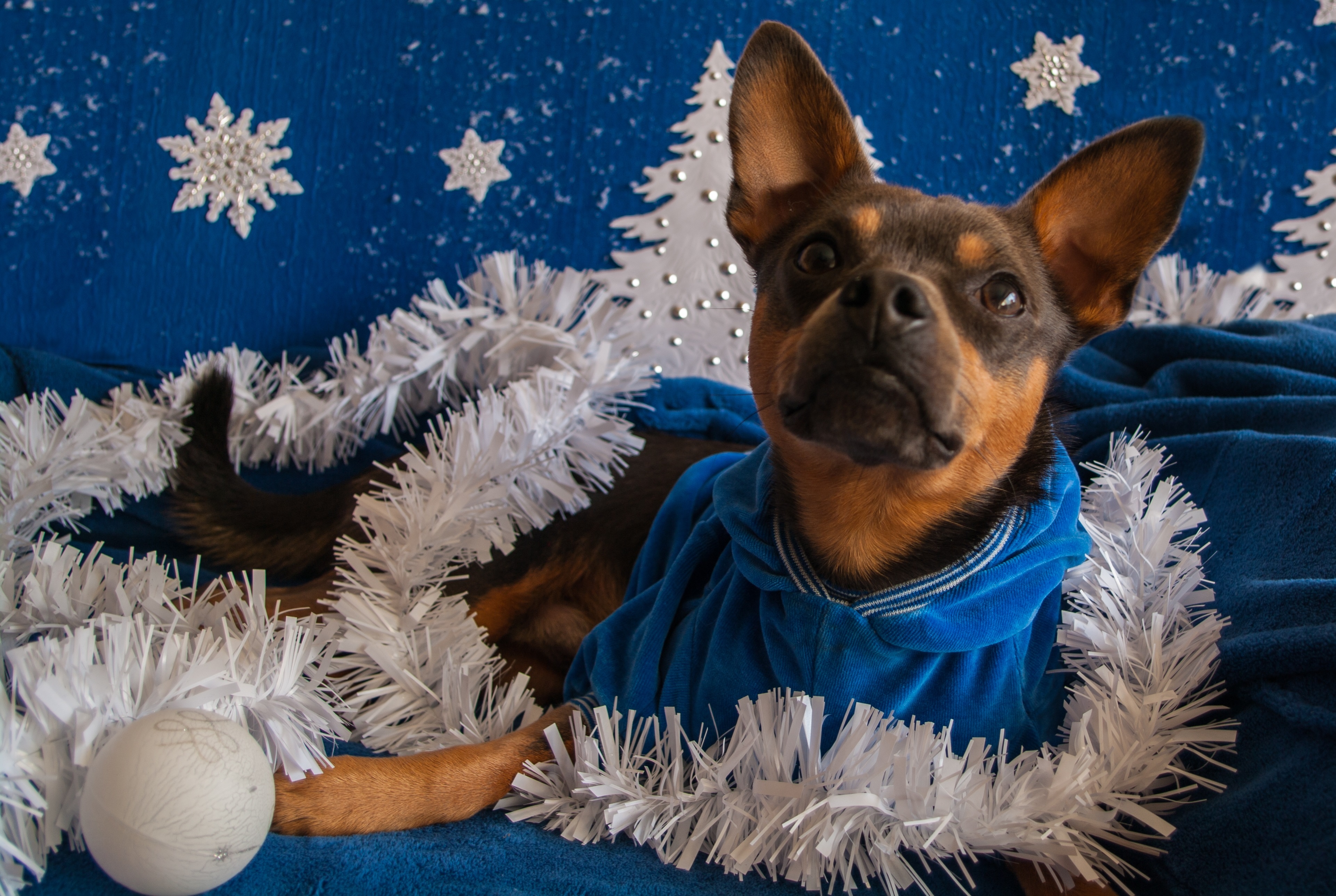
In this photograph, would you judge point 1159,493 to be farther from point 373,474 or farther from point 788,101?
point 373,474

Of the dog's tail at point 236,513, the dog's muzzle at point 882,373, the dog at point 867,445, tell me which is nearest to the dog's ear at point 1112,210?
the dog at point 867,445

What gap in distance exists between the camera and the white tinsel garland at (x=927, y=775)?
48.2 inches

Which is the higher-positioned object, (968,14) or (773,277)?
(968,14)

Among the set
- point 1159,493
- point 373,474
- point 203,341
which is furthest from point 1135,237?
point 203,341

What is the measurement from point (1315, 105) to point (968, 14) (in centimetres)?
103

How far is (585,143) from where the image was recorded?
250 cm

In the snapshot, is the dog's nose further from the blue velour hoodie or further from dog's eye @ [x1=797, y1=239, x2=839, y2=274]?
the blue velour hoodie

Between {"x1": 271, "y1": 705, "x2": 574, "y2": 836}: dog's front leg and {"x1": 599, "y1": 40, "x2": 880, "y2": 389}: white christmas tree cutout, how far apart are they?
1350mm

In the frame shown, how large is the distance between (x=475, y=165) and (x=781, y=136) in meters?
1.21

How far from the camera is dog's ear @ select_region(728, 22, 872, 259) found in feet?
4.86

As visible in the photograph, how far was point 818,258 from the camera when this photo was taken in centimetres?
141

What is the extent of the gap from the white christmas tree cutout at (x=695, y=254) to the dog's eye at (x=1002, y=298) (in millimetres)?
1140

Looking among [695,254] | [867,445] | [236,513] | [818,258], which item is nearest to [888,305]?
[867,445]

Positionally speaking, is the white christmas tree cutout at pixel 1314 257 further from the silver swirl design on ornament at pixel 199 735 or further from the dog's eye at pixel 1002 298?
the silver swirl design on ornament at pixel 199 735
